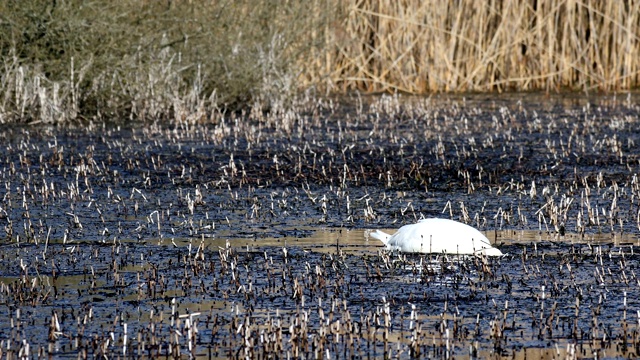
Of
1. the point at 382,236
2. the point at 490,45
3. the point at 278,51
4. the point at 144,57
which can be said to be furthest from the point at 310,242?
the point at 490,45

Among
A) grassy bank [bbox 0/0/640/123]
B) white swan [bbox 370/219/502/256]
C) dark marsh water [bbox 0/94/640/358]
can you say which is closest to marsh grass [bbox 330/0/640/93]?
grassy bank [bbox 0/0/640/123]

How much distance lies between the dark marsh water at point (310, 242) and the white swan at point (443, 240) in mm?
82

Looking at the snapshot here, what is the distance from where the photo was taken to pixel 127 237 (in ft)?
23.8

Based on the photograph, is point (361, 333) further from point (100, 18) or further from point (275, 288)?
point (100, 18)

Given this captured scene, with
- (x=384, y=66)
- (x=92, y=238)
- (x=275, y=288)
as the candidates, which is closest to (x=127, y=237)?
(x=92, y=238)

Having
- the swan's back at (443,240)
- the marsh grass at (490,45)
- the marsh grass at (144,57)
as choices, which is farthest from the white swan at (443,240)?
the marsh grass at (490,45)

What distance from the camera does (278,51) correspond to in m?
15.9

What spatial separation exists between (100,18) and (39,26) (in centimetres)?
71

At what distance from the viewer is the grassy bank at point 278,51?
→ 14023 millimetres

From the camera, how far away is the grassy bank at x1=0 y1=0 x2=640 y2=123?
46.0 ft

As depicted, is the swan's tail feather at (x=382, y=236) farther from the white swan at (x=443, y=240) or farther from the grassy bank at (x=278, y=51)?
the grassy bank at (x=278, y=51)

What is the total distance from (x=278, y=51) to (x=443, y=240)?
968 cm

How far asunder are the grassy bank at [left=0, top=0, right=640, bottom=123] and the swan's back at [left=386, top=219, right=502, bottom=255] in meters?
7.73

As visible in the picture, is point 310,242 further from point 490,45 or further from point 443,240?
A: point 490,45
